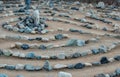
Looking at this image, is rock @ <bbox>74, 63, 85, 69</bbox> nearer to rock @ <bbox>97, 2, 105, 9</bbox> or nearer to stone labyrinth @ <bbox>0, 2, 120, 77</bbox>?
stone labyrinth @ <bbox>0, 2, 120, 77</bbox>

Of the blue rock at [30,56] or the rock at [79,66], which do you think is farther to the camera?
the blue rock at [30,56]

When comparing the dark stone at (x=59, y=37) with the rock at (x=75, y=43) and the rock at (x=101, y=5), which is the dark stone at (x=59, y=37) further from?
the rock at (x=101, y=5)

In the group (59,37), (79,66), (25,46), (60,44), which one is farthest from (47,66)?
(59,37)

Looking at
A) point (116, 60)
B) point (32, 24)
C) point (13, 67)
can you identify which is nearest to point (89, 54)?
point (116, 60)

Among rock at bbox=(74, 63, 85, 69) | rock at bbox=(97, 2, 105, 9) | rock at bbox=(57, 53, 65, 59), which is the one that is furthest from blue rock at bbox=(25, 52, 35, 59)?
rock at bbox=(97, 2, 105, 9)

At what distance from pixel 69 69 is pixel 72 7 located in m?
6.45

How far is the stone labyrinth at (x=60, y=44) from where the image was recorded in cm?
666

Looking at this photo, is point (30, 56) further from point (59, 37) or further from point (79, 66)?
point (59, 37)

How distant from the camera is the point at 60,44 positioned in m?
8.11

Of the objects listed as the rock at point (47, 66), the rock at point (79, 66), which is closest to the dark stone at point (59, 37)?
the rock at point (79, 66)

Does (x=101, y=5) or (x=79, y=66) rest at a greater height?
(x=101, y=5)

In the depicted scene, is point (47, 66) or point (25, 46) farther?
point (25, 46)

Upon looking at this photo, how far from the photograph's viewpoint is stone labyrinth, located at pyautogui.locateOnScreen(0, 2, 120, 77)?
666 centimetres

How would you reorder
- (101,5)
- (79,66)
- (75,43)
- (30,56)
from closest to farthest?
(79,66) → (30,56) → (75,43) → (101,5)
